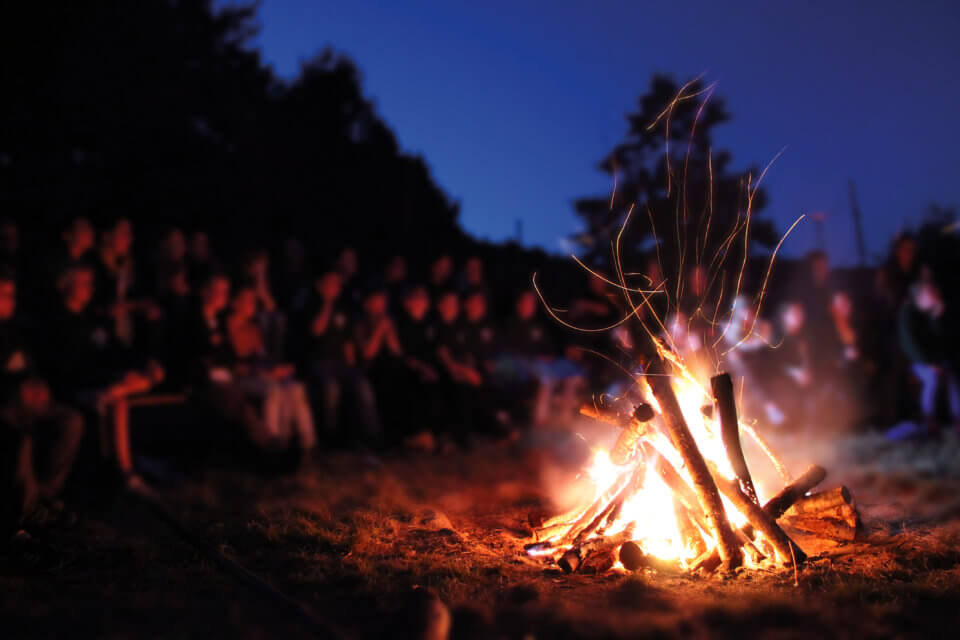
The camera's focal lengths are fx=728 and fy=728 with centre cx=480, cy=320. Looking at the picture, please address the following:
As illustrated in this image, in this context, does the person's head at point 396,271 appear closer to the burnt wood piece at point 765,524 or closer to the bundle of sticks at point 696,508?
the bundle of sticks at point 696,508

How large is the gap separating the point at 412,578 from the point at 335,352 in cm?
463

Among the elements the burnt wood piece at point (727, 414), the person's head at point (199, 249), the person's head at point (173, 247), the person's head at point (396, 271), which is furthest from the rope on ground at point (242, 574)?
the person's head at point (396, 271)

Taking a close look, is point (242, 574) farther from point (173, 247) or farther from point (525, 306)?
point (525, 306)

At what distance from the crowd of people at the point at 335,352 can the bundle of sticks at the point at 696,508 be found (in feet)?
3.14

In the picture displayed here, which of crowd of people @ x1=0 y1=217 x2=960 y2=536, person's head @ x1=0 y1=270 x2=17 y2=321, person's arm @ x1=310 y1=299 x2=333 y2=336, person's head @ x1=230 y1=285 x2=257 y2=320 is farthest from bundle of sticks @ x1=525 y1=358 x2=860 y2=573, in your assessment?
person's arm @ x1=310 y1=299 x2=333 y2=336

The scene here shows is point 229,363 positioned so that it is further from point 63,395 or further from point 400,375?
point 400,375

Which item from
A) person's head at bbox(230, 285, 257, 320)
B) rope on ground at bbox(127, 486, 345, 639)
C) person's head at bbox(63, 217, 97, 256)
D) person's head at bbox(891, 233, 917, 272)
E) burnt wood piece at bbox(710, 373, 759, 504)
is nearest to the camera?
rope on ground at bbox(127, 486, 345, 639)

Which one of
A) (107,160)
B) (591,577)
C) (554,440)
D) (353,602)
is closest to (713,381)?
(591,577)

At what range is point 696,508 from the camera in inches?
150

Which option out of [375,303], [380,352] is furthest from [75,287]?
[380,352]

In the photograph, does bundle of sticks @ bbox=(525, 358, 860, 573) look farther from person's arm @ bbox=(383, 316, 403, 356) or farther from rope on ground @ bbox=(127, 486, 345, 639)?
person's arm @ bbox=(383, 316, 403, 356)

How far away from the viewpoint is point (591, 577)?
11.7 ft

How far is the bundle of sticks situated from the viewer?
363 cm

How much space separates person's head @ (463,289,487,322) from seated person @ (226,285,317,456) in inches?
89.9
